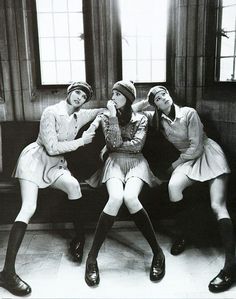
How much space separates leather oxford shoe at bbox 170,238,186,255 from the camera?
10.9ft

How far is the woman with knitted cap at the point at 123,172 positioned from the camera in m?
2.98

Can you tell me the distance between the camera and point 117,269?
10.1 ft

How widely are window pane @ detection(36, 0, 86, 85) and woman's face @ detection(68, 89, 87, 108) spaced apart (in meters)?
1.06

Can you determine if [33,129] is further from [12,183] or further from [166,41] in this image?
[166,41]

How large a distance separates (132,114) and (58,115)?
2.35ft

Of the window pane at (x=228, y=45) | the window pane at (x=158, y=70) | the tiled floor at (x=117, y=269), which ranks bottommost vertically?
the tiled floor at (x=117, y=269)

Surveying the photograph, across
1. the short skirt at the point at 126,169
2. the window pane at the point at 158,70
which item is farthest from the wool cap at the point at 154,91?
the window pane at the point at 158,70

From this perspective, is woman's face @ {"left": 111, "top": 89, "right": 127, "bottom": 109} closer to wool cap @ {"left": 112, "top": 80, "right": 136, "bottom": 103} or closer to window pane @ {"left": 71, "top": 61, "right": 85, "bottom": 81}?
wool cap @ {"left": 112, "top": 80, "right": 136, "bottom": 103}

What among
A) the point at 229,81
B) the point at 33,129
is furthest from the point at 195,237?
the point at 33,129

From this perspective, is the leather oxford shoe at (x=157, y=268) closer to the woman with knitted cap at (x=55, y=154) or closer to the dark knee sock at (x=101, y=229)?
the dark knee sock at (x=101, y=229)

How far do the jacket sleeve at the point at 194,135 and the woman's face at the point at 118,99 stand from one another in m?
0.64

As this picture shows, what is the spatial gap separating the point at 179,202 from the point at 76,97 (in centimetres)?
139

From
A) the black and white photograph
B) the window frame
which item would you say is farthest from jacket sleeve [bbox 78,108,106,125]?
the window frame

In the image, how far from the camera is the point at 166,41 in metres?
4.19
